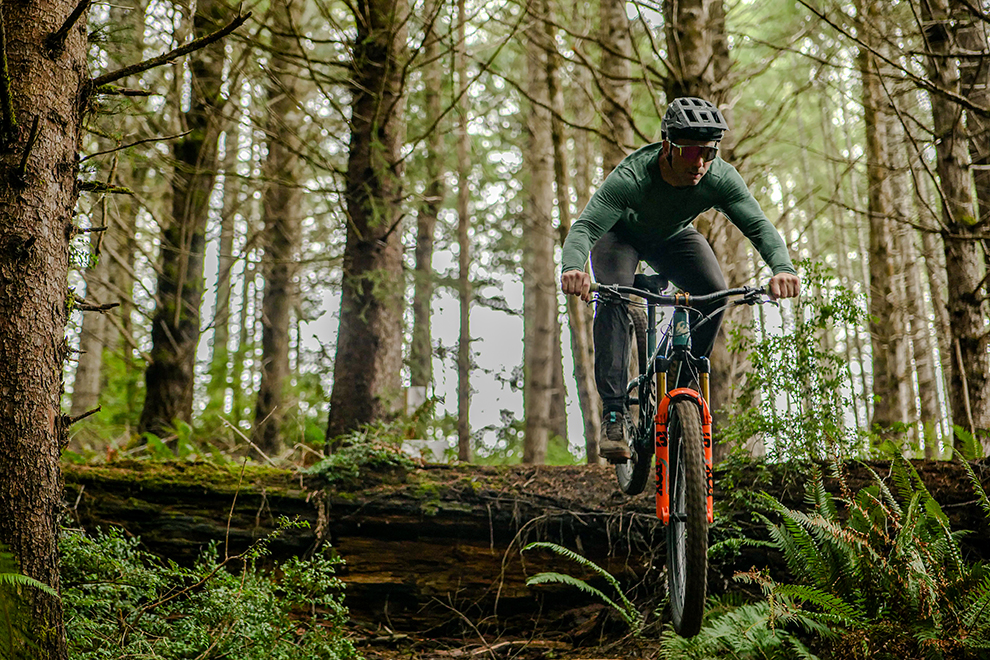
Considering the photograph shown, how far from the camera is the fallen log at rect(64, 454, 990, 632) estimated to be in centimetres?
556

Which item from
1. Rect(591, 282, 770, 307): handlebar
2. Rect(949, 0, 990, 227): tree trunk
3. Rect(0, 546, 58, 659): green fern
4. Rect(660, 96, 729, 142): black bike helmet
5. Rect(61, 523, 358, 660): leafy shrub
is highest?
Rect(949, 0, 990, 227): tree trunk

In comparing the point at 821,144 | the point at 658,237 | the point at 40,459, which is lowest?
the point at 40,459

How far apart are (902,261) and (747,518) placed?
11.9 metres

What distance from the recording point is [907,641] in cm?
403

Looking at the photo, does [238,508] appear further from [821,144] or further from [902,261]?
[821,144]

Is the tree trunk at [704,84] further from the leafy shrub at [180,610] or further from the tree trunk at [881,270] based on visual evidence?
the tree trunk at [881,270]

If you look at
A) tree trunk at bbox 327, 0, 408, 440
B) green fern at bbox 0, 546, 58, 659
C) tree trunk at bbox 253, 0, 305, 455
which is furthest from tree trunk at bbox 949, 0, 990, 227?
tree trunk at bbox 253, 0, 305, 455

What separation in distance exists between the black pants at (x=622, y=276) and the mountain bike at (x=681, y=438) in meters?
0.21

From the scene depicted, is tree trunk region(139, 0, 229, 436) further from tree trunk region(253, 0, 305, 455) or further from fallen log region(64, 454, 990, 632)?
fallen log region(64, 454, 990, 632)

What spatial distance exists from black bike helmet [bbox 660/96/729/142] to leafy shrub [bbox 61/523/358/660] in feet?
11.8

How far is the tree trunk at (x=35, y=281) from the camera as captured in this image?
326cm

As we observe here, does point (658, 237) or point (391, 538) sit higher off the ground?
point (658, 237)

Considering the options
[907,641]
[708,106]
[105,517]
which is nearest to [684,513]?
[907,641]

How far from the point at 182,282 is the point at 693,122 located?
6863mm
